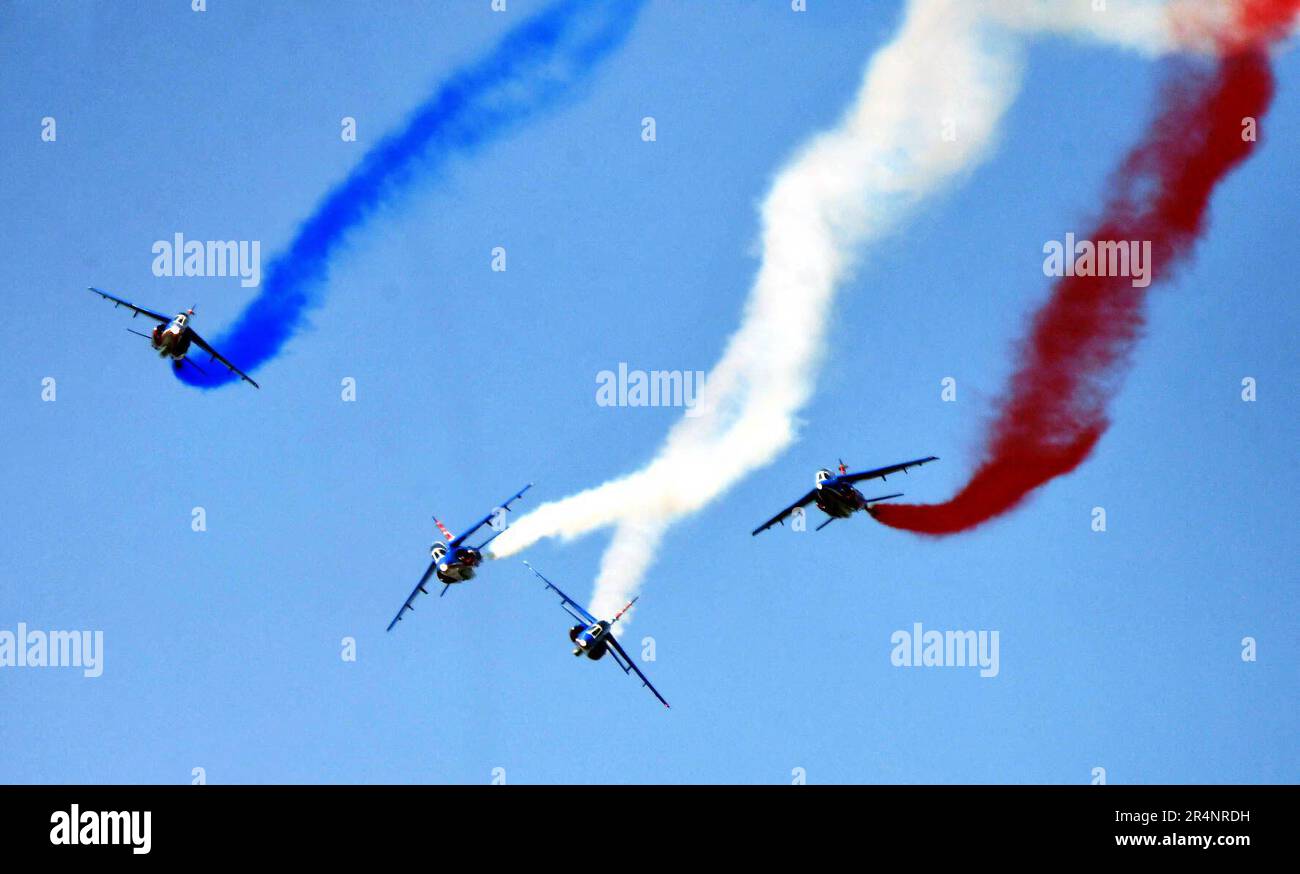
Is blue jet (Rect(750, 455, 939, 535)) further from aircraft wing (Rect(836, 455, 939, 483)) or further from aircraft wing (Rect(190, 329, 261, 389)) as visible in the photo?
aircraft wing (Rect(190, 329, 261, 389))

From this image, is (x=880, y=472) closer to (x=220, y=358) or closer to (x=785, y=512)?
(x=785, y=512)

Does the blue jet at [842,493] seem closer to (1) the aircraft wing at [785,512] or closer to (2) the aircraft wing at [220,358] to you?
(1) the aircraft wing at [785,512]

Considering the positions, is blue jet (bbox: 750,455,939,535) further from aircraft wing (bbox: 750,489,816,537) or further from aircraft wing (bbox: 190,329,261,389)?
aircraft wing (bbox: 190,329,261,389)

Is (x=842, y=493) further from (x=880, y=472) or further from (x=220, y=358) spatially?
(x=220, y=358)

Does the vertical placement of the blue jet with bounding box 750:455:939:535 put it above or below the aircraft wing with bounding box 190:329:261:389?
below

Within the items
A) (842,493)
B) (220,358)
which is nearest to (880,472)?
(842,493)

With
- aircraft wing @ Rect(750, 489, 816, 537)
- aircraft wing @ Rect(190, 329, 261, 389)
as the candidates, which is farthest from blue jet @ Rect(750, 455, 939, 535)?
aircraft wing @ Rect(190, 329, 261, 389)

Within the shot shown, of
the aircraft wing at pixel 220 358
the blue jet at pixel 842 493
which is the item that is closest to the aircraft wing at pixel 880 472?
the blue jet at pixel 842 493

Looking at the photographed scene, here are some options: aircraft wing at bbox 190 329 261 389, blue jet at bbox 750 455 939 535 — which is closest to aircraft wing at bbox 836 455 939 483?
blue jet at bbox 750 455 939 535

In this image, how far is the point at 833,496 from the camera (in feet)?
196
